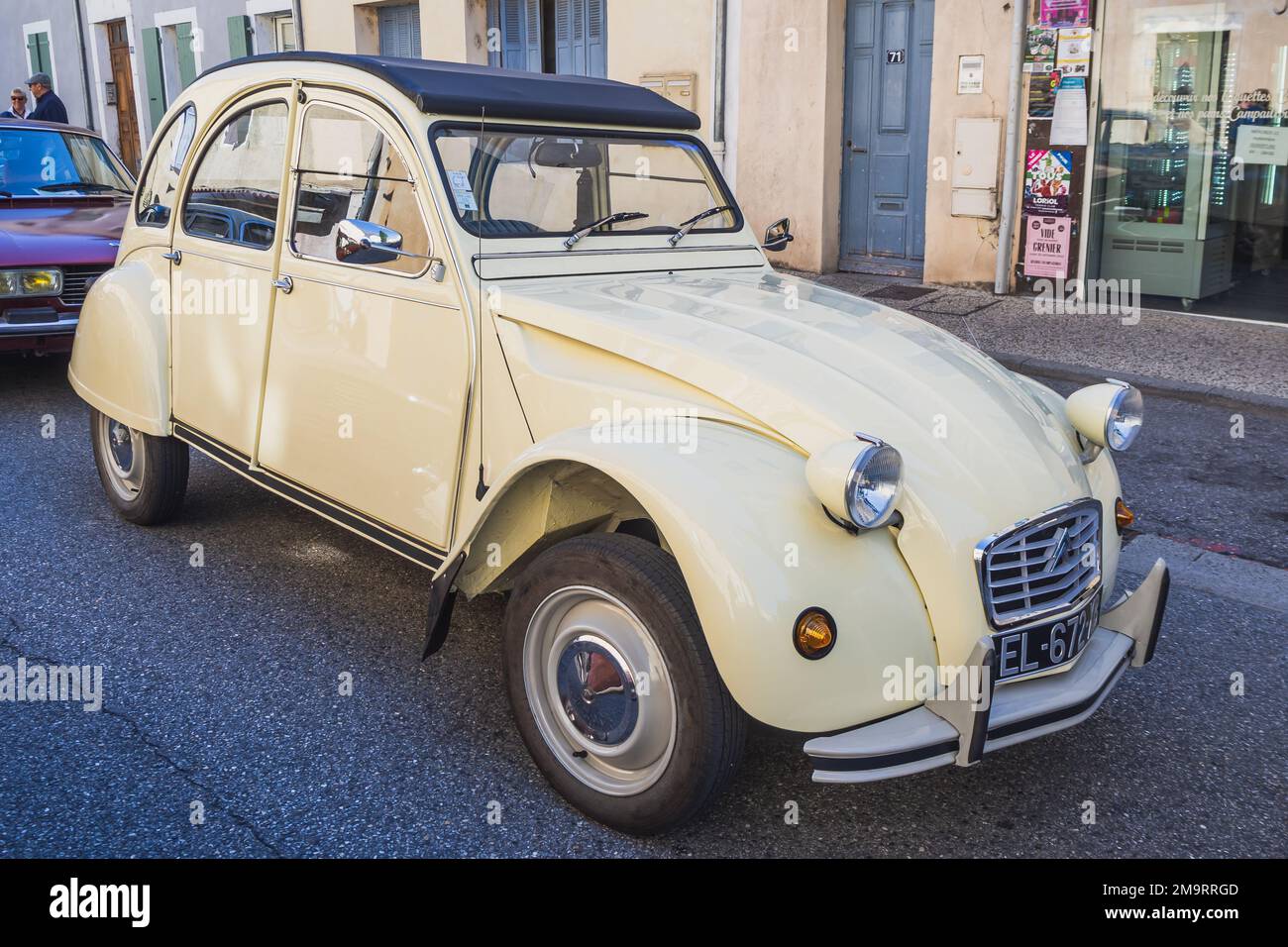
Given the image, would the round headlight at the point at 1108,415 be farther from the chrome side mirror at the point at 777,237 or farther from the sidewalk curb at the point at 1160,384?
the sidewalk curb at the point at 1160,384

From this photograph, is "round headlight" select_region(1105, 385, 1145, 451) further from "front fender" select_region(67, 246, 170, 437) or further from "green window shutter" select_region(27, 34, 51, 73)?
"green window shutter" select_region(27, 34, 51, 73)

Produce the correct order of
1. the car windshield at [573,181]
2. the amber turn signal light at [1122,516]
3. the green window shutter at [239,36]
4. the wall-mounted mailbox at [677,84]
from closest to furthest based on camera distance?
the amber turn signal light at [1122,516], the car windshield at [573,181], the wall-mounted mailbox at [677,84], the green window shutter at [239,36]

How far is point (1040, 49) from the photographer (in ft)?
32.7

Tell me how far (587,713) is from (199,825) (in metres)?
0.99

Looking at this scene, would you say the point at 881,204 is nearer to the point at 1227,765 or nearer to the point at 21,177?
the point at 21,177

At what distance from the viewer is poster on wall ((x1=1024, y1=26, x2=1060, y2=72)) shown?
9906 mm

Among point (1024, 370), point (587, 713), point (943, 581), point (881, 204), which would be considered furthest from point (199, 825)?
point (881, 204)

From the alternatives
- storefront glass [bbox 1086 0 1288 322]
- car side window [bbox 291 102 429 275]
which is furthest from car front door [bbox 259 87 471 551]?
storefront glass [bbox 1086 0 1288 322]

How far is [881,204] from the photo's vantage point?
456 inches

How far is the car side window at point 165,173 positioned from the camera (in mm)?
4867

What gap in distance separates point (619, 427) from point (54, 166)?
7.31 m

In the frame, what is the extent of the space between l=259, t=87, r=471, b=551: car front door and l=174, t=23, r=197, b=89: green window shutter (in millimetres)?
16308

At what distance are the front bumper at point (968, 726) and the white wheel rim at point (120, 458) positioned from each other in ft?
11.8
